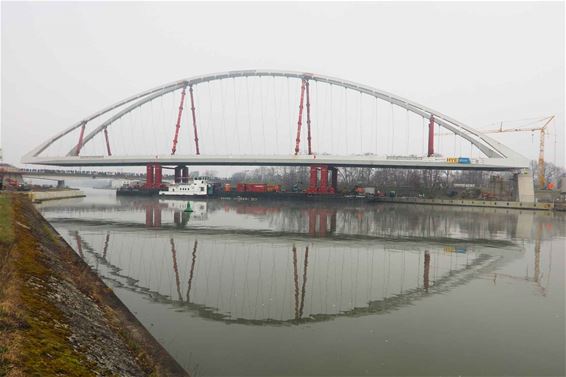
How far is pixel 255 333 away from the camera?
836 centimetres

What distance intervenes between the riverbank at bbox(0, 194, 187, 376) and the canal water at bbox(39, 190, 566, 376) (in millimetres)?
618

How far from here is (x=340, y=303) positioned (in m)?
10.7

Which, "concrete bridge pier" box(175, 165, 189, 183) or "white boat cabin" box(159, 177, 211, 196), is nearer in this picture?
"white boat cabin" box(159, 177, 211, 196)

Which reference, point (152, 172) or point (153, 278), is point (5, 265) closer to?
point (153, 278)

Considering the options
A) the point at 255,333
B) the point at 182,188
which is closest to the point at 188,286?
the point at 255,333

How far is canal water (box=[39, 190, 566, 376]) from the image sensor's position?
729cm

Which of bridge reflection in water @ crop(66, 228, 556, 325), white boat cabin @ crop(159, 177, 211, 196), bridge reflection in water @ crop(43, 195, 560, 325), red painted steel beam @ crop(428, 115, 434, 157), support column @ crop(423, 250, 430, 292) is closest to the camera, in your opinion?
bridge reflection in water @ crop(66, 228, 556, 325)

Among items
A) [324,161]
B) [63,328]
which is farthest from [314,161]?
[63,328]

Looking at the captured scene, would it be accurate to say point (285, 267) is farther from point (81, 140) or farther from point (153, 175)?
point (81, 140)

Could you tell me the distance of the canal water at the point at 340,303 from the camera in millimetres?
7285

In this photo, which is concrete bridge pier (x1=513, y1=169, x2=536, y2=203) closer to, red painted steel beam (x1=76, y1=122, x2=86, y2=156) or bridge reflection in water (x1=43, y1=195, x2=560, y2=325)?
bridge reflection in water (x1=43, y1=195, x2=560, y2=325)

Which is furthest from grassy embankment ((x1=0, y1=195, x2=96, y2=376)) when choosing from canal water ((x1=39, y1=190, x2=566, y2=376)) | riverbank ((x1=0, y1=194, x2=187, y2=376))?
canal water ((x1=39, y1=190, x2=566, y2=376))

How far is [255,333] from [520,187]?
67.1 m

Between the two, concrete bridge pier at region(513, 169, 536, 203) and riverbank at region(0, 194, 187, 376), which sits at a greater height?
concrete bridge pier at region(513, 169, 536, 203)
